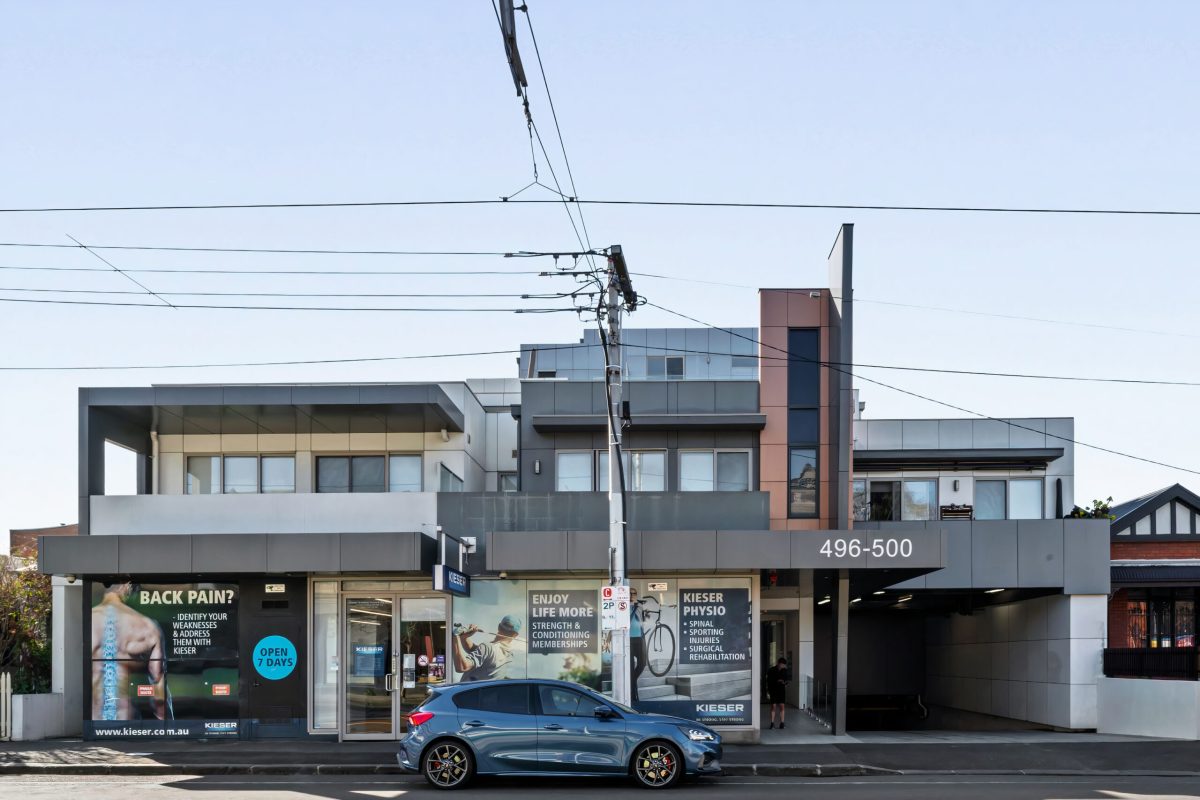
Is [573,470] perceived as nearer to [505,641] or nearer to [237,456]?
[505,641]

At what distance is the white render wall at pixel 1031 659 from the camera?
1041 inches

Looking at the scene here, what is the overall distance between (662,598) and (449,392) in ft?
23.5

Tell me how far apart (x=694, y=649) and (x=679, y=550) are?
2202mm

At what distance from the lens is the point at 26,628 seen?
26594mm

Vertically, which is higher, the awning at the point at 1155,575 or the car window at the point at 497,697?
the awning at the point at 1155,575

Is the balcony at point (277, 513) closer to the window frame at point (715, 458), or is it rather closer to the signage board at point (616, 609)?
the signage board at point (616, 609)

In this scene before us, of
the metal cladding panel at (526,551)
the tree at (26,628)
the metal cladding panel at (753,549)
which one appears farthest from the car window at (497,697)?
the tree at (26,628)

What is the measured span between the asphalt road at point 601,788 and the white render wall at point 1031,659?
8151 mm

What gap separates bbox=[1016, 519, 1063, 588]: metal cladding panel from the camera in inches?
1059

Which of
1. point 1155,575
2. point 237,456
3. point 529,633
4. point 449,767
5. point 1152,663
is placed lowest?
point 449,767

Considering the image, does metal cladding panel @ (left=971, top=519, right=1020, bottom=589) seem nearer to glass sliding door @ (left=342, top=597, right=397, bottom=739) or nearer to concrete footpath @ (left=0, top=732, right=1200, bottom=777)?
concrete footpath @ (left=0, top=732, right=1200, bottom=777)

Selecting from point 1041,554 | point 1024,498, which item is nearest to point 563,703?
point 1041,554

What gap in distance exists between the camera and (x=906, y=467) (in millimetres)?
33500

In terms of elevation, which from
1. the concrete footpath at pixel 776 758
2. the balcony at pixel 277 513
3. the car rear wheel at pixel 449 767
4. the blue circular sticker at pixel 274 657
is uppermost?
the balcony at pixel 277 513
